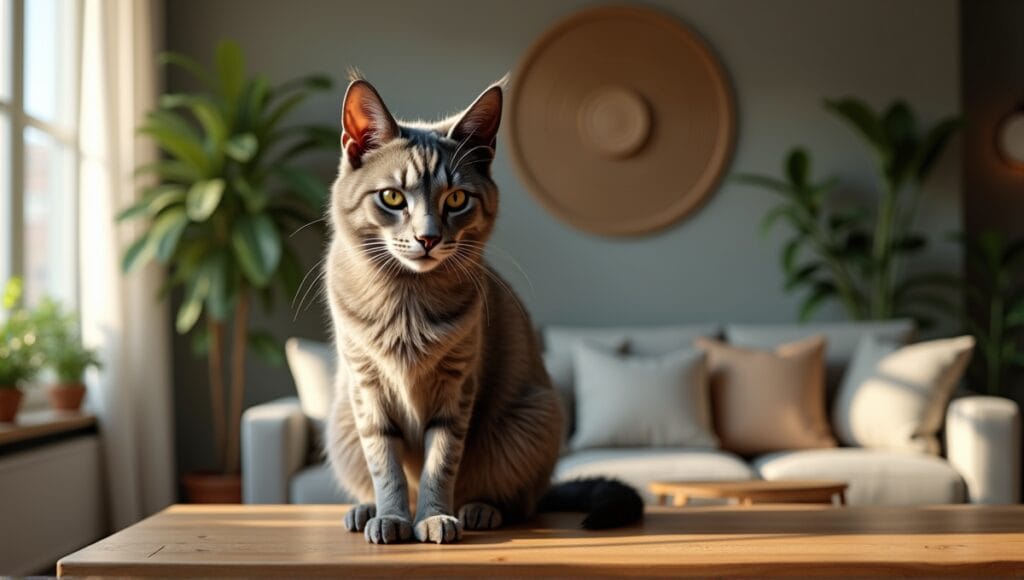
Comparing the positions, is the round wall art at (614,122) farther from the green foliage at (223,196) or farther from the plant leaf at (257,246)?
the plant leaf at (257,246)

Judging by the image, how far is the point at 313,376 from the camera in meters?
3.57

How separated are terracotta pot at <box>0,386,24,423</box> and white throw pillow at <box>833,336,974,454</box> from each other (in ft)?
9.70

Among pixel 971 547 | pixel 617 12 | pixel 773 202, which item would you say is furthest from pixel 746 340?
pixel 971 547

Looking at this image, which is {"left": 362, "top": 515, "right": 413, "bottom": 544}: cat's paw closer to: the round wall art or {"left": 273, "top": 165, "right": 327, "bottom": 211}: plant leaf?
{"left": 273, "top": 165, "right": 327, "bottom": 211}: plant leaf

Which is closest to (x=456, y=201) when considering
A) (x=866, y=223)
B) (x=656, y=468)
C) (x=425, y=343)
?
(x=425, y=343)

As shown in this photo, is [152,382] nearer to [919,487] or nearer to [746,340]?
[746,340]

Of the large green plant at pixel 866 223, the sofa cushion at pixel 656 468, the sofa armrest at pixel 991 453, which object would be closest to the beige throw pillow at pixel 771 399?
the sofa cushion at pixel 656 468

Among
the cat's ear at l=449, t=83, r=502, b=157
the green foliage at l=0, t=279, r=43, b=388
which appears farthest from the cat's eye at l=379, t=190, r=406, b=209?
the green foliage at l=0, t=279, r=43, b=388

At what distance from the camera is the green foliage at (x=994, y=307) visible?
4.26 m

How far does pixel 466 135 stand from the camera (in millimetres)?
1272

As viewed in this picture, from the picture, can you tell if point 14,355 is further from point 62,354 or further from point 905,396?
point 905,396

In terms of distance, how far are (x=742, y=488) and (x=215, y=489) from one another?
7.83 ft

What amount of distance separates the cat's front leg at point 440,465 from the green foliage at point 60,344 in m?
2.39

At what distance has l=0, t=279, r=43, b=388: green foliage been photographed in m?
3.05
